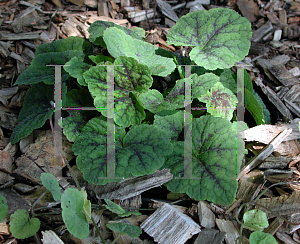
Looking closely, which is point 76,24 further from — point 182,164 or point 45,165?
point 182,164

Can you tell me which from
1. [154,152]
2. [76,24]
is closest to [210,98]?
[154,152]

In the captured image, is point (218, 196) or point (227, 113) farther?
point (227, 113)

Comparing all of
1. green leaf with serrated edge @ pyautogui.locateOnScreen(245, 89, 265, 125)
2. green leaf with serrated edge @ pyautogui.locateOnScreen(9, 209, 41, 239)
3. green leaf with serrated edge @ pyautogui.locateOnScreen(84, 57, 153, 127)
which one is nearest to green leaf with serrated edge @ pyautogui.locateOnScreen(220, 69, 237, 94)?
green leaf with serrated edge @ pyautogui.locateOnScreen(245, 89, 265, 125)

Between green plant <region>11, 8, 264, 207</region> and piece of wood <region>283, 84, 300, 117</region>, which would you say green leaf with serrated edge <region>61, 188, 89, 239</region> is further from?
piece of wood <region>283, 84, 300, 117</region>

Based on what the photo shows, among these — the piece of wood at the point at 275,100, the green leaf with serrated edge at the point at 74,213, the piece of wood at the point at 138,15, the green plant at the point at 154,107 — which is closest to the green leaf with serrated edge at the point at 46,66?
the green plant at the point at 154,107

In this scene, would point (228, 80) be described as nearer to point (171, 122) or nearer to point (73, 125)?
point (171, 122)
